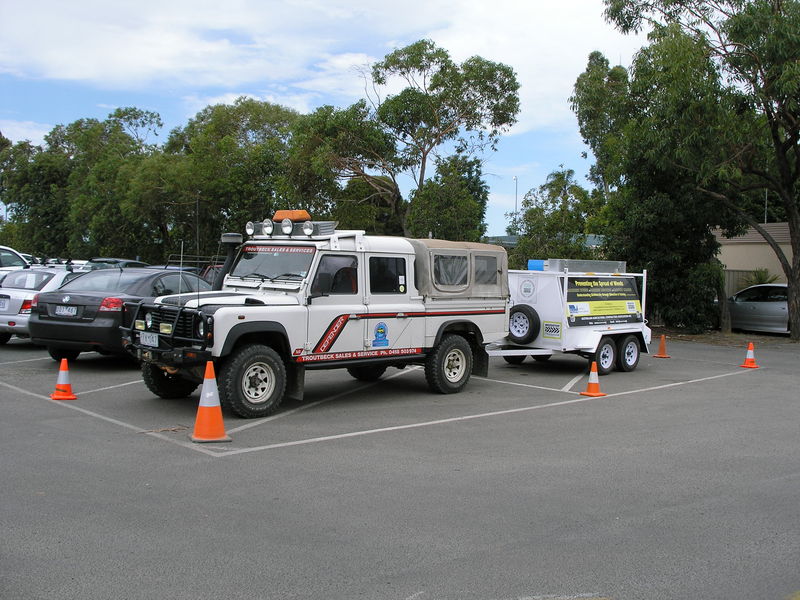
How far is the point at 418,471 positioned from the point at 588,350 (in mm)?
7273

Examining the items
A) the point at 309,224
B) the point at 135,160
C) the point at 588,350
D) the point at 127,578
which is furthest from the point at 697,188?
the point at 135,160

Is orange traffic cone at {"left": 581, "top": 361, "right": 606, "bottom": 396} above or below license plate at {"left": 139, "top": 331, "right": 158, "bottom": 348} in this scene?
below

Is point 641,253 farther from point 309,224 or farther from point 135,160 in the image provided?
point 135,160

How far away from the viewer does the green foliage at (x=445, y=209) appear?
80.1 feet

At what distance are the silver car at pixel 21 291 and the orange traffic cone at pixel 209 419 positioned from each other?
7.22 m

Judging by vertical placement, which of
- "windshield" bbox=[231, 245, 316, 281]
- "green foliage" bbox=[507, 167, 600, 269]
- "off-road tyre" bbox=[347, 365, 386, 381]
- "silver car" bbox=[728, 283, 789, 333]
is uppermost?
"green foliage" bbox=[507, 167, 600, 269]

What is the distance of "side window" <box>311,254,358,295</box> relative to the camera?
9.43m

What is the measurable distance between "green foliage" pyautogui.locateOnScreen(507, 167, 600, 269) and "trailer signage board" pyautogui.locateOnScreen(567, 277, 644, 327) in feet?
30.3

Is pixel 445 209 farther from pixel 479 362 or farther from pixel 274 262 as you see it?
pixel 274 262

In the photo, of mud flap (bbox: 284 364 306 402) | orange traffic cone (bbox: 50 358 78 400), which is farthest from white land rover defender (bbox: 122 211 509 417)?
orange traffic cone (bbox: 50 358 78 400)

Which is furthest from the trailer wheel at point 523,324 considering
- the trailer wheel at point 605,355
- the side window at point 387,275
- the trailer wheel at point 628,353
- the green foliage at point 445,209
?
the green foliage at point 445,209

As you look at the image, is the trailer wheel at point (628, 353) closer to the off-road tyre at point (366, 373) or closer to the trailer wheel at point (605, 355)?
the trailer wheel at point (605, 355)

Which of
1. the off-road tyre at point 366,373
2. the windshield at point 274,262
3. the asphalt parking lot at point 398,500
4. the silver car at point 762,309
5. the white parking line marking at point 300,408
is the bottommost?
the asphalt parking lot at point 398,500

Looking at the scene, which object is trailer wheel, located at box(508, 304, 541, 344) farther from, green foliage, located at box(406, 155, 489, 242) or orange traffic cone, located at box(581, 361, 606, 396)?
green foliage, located at box(406, 155, 489, 242)
